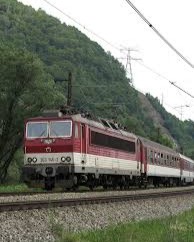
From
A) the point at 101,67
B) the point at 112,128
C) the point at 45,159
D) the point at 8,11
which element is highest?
the point at 8,11

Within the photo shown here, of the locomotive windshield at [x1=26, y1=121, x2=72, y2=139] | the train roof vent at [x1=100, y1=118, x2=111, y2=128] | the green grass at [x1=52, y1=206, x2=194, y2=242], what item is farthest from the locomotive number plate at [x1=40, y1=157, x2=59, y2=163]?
the green grass at [x1=52, y1=206, x2=194, y2=242]

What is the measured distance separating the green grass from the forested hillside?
26926 mm

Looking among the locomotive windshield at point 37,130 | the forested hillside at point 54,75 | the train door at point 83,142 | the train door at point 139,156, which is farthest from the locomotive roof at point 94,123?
the forested hillside at point 54,75

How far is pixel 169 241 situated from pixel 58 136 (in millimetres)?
12916

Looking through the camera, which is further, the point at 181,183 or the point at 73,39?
the point at 73,39

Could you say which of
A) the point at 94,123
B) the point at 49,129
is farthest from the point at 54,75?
the point at 49,129

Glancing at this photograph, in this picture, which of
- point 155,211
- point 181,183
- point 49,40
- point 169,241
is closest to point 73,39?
point 49,40

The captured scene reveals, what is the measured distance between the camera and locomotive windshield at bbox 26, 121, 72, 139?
24297mm

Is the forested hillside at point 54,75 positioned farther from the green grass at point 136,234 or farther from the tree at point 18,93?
the green grass at point 136,234

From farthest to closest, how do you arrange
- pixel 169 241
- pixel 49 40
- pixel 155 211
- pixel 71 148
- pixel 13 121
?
pixel 49 40 → pixel 13 121 → pixel 71 148 → pixel 155 211 → pixel 169 241

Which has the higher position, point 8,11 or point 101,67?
point 8,11

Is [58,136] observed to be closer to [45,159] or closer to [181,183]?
[45,159]

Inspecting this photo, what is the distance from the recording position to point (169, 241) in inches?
472

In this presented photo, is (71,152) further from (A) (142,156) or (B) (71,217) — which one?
(A) (142,156)
